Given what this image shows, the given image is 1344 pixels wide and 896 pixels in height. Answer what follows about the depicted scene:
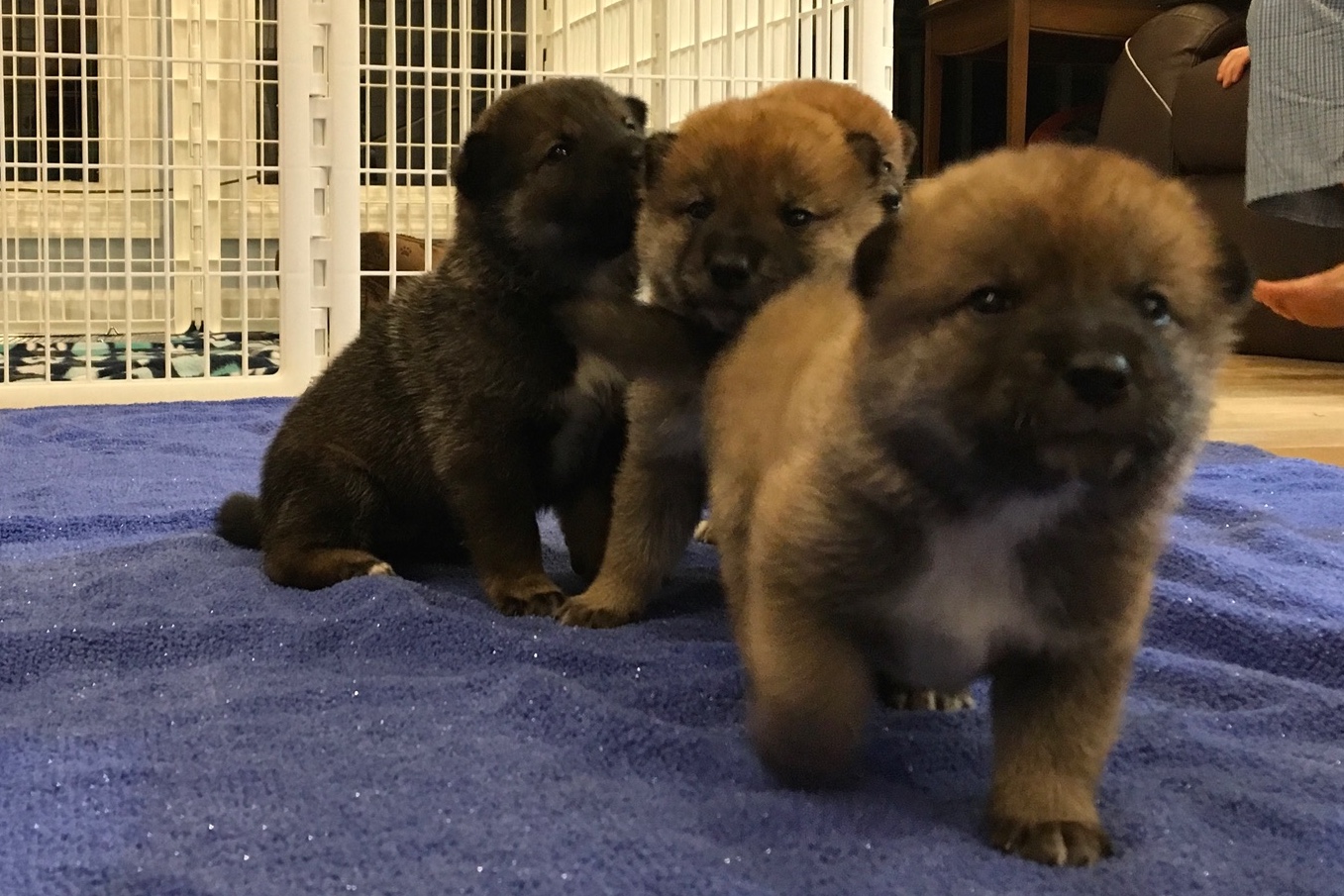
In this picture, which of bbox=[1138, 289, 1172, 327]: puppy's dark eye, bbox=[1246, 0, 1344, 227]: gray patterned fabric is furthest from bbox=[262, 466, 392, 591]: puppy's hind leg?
bbox=[1246, 0, 1344, 227]: gray patterned fabric

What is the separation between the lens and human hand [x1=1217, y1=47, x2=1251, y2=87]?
15.4 ft

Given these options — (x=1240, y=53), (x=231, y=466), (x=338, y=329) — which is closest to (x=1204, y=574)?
(x=231, y=466)

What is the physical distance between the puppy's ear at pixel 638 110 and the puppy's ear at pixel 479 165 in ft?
0.76

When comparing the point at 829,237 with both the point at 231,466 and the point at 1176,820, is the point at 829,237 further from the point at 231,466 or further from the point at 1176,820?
the point at 231,466

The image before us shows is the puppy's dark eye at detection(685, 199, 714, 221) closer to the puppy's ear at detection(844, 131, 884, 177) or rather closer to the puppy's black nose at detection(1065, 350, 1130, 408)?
the puppy's ear at detection(844, 131, 884, 177)

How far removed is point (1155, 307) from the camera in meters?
0.94

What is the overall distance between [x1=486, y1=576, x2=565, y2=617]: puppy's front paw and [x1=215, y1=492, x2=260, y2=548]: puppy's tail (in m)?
0.47

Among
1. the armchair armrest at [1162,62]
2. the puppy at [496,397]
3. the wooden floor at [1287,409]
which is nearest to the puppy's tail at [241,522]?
the puppy at [496,397]

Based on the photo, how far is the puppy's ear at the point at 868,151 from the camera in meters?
1.80

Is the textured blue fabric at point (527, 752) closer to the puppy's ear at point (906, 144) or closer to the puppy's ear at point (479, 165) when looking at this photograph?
the puppy's ear at point (479, 165)

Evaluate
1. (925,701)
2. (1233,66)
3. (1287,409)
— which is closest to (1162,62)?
(1233,66)

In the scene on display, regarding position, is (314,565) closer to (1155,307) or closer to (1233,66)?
(1155,307)

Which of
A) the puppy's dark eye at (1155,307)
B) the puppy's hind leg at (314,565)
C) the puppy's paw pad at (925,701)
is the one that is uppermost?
the puppy's dark eye at (1155,307)

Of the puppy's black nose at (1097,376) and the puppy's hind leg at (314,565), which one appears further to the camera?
the puppy's hind leg at (314,565)
